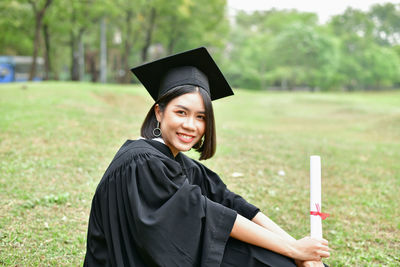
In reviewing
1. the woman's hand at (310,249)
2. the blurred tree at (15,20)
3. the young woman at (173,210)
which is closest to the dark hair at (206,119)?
the young woman at (173,210)

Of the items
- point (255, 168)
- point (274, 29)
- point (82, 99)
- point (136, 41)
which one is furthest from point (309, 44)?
point (255, 168)

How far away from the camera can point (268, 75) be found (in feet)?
140

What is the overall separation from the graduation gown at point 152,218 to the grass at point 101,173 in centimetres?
148

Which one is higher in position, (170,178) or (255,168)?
(170,178)

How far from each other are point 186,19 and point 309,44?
14991mm

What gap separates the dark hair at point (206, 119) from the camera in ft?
8.02

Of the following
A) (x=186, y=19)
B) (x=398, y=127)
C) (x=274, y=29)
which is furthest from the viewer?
(x=274, y=29)

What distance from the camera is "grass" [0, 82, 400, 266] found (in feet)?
12.9

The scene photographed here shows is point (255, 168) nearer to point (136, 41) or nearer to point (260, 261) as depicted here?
point (260, 261)

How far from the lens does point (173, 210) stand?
6.91ft

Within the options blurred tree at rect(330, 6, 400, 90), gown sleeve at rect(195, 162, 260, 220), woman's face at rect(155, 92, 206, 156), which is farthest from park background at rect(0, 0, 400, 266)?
blurred tree at rect(330, 6, 400, 90)

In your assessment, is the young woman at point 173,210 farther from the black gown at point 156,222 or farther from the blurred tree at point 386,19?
the blurred tree at point 386,19

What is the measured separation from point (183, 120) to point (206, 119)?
153 mm

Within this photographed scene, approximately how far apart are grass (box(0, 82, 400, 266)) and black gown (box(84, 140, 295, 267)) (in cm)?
148
